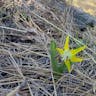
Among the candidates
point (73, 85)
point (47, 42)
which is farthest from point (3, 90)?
point (47, 42)

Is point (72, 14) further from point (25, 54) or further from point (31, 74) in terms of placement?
point (31, 74)

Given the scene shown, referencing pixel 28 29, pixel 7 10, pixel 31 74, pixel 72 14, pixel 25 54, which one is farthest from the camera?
pixel 72 14

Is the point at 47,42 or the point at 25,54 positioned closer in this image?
the point at 25,54

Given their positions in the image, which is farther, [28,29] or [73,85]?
[28,29]

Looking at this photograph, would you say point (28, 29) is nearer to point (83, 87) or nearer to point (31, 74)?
point (31, 74)

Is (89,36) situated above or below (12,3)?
below

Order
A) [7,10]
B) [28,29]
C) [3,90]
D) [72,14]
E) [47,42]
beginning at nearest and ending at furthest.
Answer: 1. [3,90]
2. [47,42]
3. [28,29]
4. [7,10]
5. [72,14]

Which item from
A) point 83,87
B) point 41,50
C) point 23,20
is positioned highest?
point 23,20

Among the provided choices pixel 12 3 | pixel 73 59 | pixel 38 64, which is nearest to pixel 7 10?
pixel 12 3

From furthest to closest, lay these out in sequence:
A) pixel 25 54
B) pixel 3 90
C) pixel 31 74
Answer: pixel 25 54, pixel 31 74, pixel 3 90
